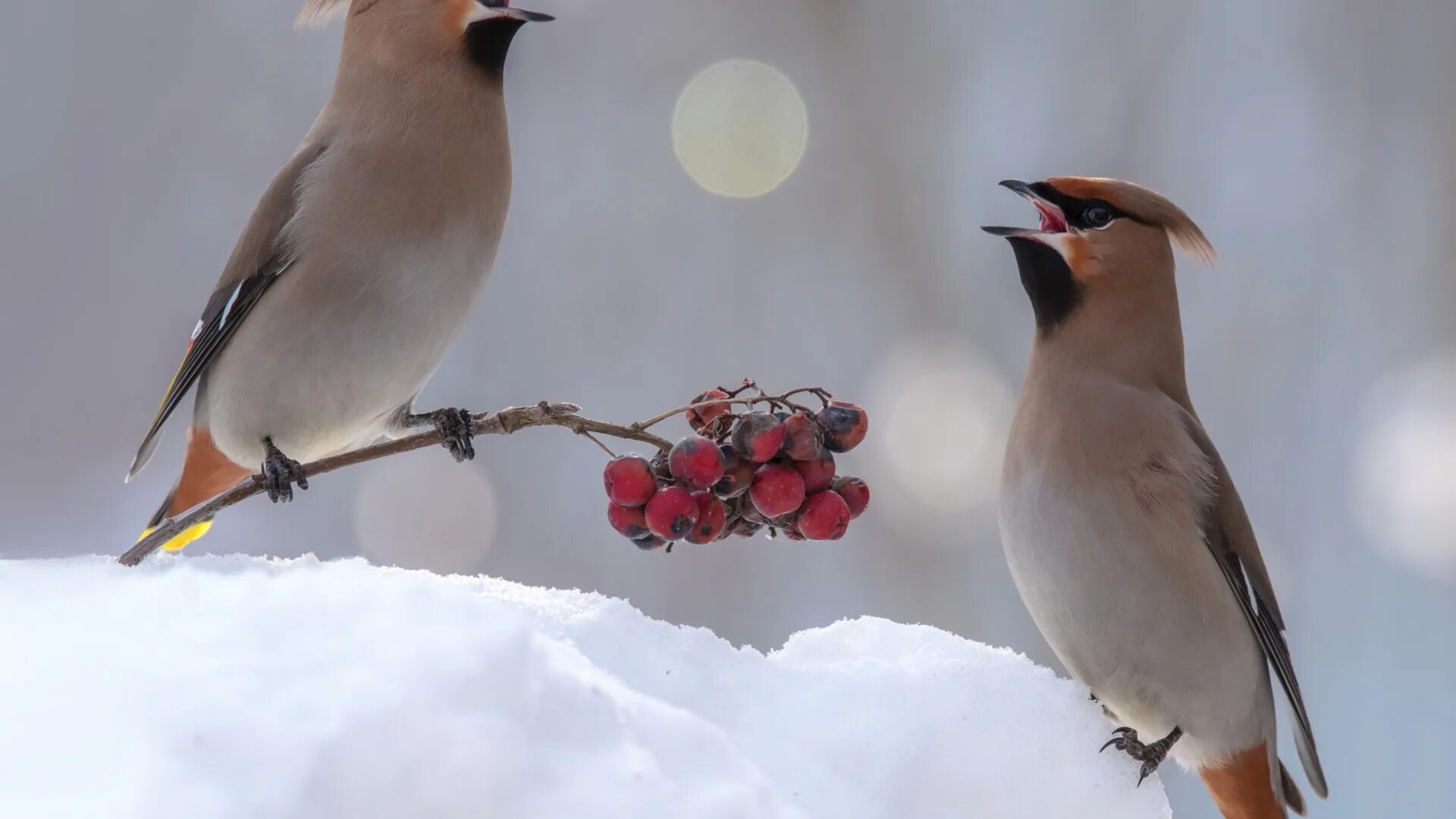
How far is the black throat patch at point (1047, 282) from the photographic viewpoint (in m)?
1.98

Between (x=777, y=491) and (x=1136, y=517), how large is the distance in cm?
66

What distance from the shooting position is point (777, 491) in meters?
1.38

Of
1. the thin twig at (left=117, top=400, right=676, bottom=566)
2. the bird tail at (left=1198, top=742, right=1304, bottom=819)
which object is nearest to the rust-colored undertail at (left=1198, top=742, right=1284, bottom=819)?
the bird tail at (left=1198, top=742, right=1304, bottom=819)

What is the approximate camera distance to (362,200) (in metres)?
1.71

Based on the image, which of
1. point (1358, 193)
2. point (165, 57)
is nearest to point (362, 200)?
point (165, 57)

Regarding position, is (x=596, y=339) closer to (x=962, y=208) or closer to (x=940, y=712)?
(x=962, y=208)

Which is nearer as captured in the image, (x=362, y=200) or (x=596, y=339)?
(x=362, y=200)

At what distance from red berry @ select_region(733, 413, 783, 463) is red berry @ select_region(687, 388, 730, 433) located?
0.10 meters

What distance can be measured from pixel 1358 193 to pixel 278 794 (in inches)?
168

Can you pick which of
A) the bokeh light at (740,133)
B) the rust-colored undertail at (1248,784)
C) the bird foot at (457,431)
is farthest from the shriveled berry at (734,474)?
the bokeh light at (740,133)

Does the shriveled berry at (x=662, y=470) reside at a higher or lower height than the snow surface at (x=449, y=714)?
lower

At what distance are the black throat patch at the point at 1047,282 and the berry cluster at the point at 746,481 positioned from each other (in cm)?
67

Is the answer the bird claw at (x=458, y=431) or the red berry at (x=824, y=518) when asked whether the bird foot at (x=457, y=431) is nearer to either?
the bird claw at (x=458, y=431)

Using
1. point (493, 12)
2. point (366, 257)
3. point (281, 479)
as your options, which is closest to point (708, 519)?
point (281, 479)
